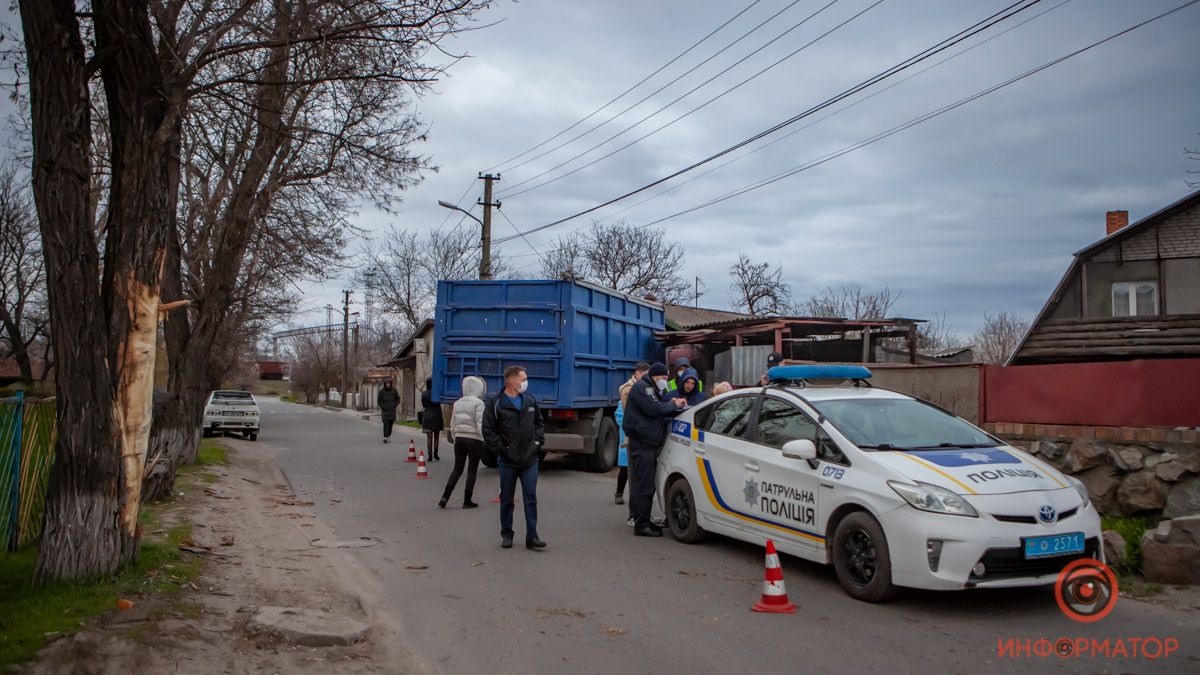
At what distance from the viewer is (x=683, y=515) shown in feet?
28.0

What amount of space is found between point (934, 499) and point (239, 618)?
4.70m

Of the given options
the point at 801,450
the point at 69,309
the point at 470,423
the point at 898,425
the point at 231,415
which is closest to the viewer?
the point at 69,309

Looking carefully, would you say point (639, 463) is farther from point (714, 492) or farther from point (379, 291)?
point (379, 291)

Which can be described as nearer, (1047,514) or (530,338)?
(1047,514)

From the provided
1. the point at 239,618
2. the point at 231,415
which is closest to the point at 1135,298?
the point at 239,618

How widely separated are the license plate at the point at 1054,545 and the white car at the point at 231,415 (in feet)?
86.1

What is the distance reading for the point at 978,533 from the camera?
217 inches

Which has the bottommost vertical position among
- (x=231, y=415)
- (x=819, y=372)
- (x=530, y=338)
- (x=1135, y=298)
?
(x=231, y=415)

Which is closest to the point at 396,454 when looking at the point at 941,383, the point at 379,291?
the point at 941,383

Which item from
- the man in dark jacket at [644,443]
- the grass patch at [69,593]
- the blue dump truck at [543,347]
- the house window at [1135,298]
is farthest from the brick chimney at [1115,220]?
the grass patch at [69,593]

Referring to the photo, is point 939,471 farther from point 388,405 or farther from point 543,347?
point 388,405

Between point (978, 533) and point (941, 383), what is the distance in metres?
5.80

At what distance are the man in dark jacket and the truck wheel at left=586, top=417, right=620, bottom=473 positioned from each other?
6.04m

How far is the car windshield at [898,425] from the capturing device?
6621mm
